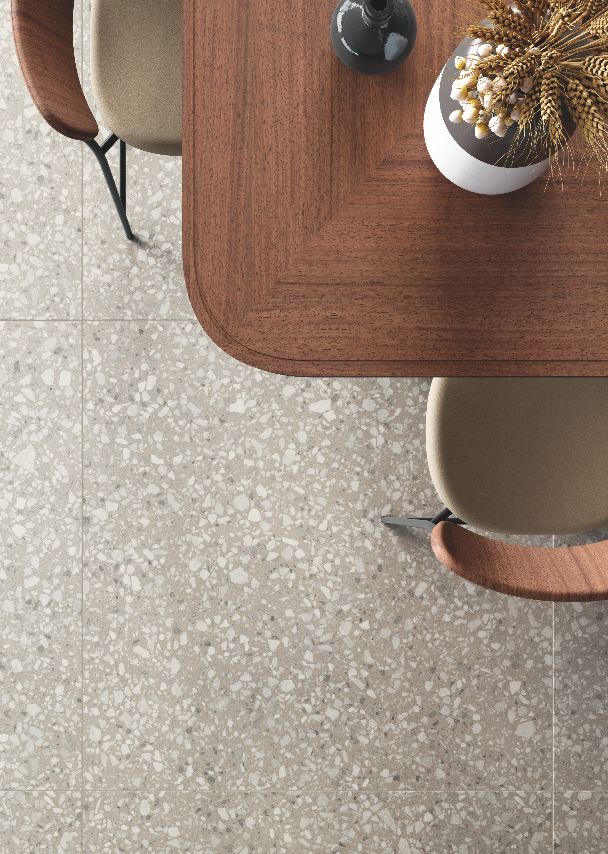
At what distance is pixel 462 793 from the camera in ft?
6.11

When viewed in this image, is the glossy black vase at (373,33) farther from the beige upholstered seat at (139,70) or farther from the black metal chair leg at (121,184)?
the black metal chair leg at (121,184)

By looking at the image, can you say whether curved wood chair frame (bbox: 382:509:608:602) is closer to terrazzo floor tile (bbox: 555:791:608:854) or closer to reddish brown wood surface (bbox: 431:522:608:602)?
reddish brown wood surface (bbox: 431:522:608:602)

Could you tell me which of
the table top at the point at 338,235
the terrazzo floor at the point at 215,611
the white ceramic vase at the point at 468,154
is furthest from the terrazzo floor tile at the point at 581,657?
the white ceramic vase at the point at 468,154

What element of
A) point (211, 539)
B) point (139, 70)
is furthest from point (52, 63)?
point (211, 539)

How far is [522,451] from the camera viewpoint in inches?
59.3

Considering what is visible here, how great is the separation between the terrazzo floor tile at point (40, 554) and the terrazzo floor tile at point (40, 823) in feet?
0.12

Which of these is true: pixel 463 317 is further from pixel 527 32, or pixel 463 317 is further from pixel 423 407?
pixel 423 407

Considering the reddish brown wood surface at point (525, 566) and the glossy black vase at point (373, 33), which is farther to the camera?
the reddish brown wood surface at point (525, 566)

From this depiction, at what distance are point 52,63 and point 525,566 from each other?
4.22 feet

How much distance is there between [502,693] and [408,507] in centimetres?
54

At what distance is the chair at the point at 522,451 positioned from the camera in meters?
1.50

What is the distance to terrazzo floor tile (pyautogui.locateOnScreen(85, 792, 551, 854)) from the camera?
1848 mm

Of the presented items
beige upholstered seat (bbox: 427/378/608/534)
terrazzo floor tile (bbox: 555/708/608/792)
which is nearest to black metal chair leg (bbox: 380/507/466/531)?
beige upholstered seat (bbox: 427/378/608/534)

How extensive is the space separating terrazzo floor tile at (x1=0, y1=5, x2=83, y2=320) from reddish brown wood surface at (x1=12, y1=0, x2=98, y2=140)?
0.49 metres
